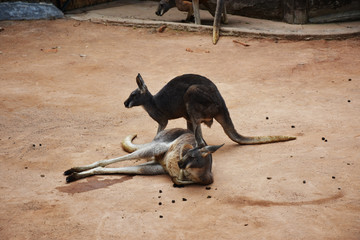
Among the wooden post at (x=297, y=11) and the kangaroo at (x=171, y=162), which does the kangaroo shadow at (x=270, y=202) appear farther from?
the wooden post at (x=297, y=11)

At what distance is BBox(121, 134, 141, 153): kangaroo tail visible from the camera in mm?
5285

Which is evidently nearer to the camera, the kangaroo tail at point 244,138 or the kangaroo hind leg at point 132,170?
the kangaroo hind leg at point 132,170

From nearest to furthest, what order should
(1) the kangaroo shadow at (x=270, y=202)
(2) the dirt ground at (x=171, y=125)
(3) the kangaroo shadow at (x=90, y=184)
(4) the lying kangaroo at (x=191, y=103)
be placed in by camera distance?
(2) the dirt ground at (x=171, y=125)
(1) the kangaroo shadow at (x=270, y=202)
(3) the kangaroo shadow at (x=90, y=184)
(4) the lying kangaroo at (x=191, y=103)

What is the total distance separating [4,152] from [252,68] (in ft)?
15.7

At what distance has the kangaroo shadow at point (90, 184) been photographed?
4.46 m

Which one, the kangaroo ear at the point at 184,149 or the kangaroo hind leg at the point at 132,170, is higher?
the kangaroo ear at the point at 184,149

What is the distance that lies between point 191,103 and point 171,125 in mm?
1337

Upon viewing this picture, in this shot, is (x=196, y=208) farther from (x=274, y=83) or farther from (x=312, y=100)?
(x=274, y=83)

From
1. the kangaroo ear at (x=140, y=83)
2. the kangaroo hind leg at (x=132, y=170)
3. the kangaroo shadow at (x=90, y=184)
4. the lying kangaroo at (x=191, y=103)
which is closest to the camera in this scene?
the kangaroo shadow at (x=90, y=184)

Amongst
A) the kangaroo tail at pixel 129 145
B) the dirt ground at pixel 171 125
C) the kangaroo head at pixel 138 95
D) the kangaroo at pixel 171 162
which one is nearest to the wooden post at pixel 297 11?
the dirt ground at pixel 171 125

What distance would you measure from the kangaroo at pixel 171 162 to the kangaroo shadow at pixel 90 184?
76mm

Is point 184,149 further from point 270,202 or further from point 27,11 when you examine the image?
point 27,11

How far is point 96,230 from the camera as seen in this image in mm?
3699

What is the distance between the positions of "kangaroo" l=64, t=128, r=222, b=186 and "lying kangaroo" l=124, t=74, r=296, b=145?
27 cm
